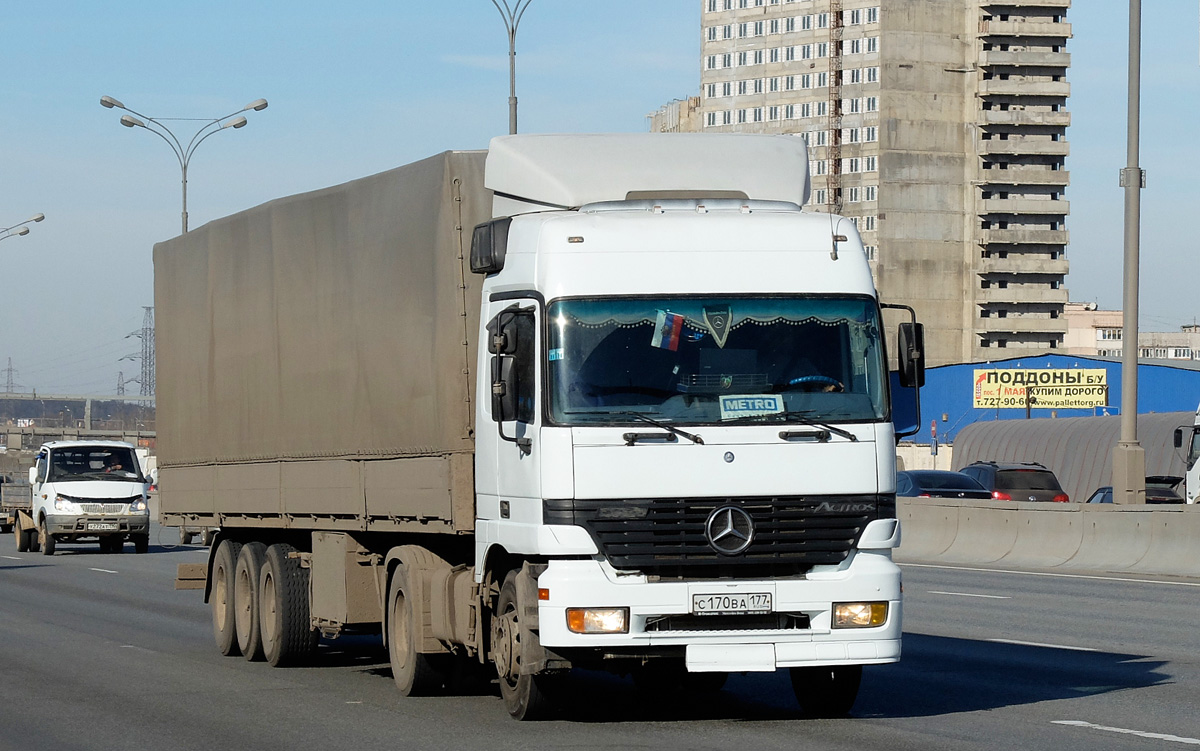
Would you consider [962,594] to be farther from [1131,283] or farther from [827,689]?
[827,689]

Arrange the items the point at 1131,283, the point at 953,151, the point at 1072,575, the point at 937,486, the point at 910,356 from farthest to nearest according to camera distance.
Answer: the point at 953,151 → the point at 937,486 → the point at 1131,283 → the point at 1072,575 → the point at 910,356

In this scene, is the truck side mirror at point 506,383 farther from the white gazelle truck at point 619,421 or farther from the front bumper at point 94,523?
the front bumper at point 94,523

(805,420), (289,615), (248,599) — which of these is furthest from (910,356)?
(248,599)

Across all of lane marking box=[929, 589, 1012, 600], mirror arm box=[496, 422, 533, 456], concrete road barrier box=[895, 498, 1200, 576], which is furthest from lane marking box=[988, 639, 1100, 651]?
concrete road barrier box=[895, 498, 1200, 576]

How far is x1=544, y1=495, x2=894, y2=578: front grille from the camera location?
384 inches

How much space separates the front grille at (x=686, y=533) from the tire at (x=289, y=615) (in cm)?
501

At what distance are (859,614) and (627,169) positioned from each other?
119 inches

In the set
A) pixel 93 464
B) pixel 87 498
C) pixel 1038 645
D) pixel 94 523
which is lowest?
pixel 94 523

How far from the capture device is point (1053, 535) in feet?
92.0

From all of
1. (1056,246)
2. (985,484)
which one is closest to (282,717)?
(985,484)

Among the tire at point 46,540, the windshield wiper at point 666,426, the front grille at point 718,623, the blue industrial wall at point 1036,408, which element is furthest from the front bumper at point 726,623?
the blue industrial wall at point 1036,408

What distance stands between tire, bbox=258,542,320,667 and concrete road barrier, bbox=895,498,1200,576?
48.2 ft

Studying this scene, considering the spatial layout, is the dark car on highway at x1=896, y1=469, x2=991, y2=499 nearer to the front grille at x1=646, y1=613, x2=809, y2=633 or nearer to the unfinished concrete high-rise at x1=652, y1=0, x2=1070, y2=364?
the front grille at x1=646, y1=613, x2=809, y2=633

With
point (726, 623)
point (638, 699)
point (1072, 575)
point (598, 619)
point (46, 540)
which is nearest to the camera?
point (598, 619)
